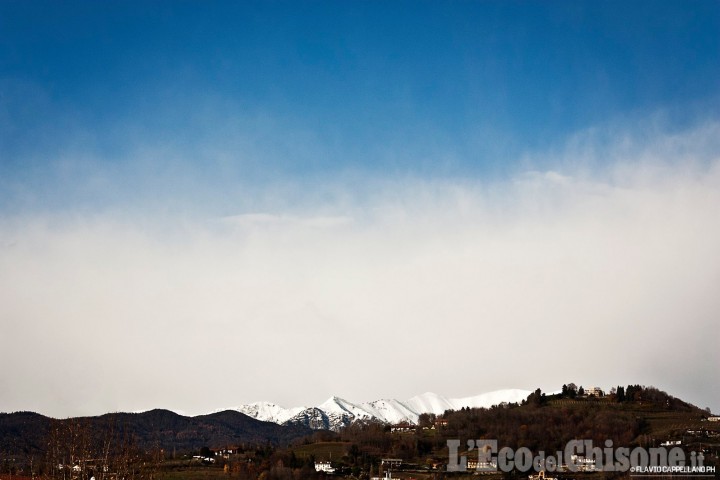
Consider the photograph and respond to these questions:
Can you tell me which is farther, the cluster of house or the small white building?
the cluster of house

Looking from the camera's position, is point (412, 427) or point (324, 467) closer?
point (324, 467)

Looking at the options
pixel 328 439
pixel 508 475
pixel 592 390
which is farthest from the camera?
pixel 592 390

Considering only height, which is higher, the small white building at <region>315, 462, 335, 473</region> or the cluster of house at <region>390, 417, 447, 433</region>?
the cluster of house at <region>390, 417, 447, 433</region>

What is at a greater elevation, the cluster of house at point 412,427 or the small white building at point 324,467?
the cluster of house at point 412,427

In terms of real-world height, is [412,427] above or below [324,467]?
above

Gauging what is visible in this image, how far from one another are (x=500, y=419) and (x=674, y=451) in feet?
149

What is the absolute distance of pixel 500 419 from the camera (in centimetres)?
14050

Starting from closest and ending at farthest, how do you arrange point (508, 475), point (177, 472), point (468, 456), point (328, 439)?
1. point (508, 475)
2. point (177, 472)
3. point (468, 456)
4. point (328, 439)

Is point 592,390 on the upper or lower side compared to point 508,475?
upper

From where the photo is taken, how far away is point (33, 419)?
146m

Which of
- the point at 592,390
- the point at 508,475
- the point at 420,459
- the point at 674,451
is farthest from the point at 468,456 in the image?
the point at 592,390

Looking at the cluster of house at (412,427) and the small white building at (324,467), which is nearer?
the small white building at (324,467)

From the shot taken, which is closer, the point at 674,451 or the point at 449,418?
the point at 674,451

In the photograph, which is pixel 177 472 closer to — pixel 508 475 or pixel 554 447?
pixel 508 475
